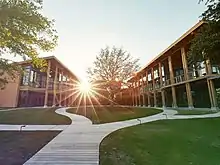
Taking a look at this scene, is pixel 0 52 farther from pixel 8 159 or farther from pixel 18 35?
pixel 8 159

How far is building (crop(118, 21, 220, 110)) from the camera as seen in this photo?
1848cm

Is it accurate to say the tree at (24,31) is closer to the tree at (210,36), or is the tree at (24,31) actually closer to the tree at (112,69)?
the tree at (210,36)

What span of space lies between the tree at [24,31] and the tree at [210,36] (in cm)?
658

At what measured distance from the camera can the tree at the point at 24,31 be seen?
7.28 metres

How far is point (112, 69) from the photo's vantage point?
24.5 meters

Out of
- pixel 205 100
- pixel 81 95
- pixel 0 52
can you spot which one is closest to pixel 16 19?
pixel 0 52

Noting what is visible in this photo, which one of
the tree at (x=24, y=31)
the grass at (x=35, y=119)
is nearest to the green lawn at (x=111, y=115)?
the grass at (x=35, y=119)

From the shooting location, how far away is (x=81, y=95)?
38625 mm

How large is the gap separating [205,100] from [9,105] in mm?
25515

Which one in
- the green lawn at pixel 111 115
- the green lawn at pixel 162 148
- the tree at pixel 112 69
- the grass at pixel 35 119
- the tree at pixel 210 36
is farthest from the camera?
the tree at pixel 112 69

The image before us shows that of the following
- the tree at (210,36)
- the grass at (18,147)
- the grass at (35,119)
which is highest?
the tree at (210,36)

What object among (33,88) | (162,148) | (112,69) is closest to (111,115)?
(112,69)

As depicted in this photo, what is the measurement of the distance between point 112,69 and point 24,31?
16.8m

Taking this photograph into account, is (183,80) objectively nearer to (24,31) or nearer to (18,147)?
(24,31)
